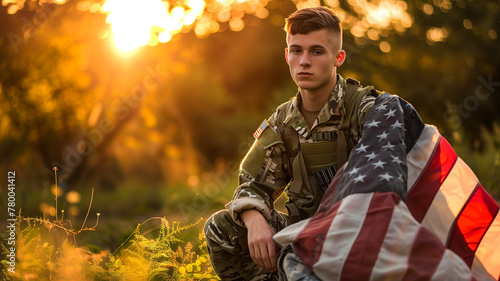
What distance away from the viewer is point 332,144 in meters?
3.21

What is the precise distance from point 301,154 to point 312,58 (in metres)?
0.54

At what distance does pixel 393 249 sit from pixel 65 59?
7.34 m

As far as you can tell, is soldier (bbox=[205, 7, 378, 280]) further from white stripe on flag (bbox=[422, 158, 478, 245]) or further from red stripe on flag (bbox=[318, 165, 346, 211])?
white stripe on flag (bbox=[422, 158, 478, 245])

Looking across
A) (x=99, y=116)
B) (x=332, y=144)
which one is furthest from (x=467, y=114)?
(x=332, y=144)

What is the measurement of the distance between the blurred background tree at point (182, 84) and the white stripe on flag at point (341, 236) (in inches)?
105

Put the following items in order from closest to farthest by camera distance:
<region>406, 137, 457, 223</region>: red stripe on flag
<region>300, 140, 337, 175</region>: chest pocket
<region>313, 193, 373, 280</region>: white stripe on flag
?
<region>313, 193, 373, 280</region>: white stripe on flag, <region>406, 137, 457, 223</region>: red stripe on flag, <region>300, 140, 337, 175</region>: chest pocket

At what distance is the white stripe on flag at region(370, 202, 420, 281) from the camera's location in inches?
89.8

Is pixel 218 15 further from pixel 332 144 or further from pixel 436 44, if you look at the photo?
pixel 332 144

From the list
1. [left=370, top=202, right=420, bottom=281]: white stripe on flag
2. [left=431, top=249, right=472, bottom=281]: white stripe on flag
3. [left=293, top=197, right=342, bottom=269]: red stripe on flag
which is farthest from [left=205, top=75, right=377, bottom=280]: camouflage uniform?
[left=431, top=249, right=472, bottom=281]: white stripe on flag

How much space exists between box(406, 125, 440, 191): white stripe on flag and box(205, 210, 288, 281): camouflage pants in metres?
0.82

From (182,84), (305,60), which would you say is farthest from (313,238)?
(182,84)

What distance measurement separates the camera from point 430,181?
284 cm

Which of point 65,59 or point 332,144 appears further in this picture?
Answer: point 65,59

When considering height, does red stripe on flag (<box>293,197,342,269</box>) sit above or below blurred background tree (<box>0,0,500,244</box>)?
below
